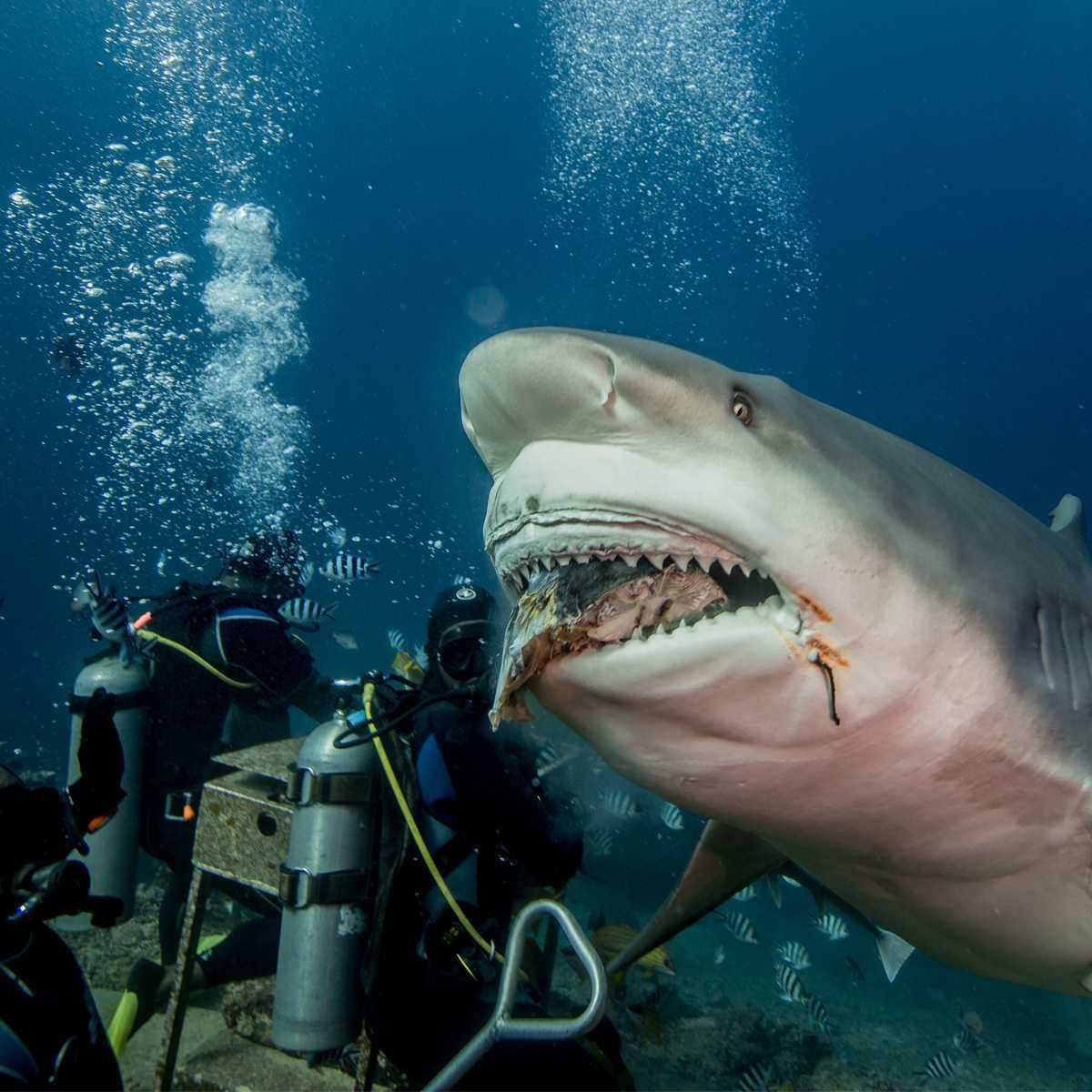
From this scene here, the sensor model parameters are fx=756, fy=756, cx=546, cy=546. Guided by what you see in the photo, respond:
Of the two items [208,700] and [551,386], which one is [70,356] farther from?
[551,386]

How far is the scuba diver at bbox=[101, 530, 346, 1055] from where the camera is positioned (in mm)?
5340

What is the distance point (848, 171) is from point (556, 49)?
48.4 ft

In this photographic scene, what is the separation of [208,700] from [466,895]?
10.8 ft

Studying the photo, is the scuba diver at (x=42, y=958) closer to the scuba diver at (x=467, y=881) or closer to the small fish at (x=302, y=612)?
the scuba diver at (x=467, y=881)

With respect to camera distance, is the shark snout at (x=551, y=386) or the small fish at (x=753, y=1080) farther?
the small fish at (x=753, y=1080)

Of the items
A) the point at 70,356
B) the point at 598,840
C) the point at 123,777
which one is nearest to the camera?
the point at 123,777

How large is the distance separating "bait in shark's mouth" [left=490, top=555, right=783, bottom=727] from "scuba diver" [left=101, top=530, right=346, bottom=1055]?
3.89 m

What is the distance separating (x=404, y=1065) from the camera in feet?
10.8

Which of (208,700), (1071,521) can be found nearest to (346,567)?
(208,700)

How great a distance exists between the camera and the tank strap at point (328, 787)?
12.1ft

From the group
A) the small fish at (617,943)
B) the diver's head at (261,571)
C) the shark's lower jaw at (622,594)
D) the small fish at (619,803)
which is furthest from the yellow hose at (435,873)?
the small fish at (619,803)

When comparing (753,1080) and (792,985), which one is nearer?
(753,1080)

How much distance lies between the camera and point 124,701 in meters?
5.23

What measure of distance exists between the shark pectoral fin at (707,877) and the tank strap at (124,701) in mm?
3898
